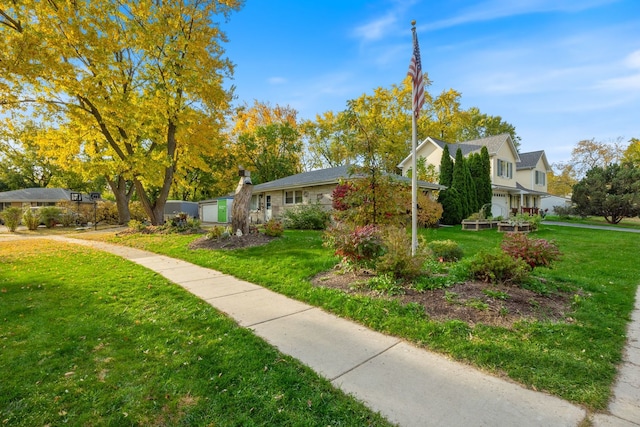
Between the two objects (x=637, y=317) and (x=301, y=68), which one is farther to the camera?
(x=301, y=68)

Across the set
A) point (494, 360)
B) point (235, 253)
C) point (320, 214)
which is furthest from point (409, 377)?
point (320, 214)

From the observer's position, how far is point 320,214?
1407cm

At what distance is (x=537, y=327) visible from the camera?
10.9ft

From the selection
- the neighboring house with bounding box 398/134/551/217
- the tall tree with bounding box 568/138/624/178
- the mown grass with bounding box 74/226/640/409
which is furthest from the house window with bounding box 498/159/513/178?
the tall tree with bounding box 568/138/624/178

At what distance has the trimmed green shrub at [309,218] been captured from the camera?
552 inches

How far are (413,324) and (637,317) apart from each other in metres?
3.02

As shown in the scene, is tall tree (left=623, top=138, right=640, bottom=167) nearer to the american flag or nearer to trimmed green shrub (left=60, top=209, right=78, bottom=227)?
the american flag

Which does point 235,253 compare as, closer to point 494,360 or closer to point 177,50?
point 494,360

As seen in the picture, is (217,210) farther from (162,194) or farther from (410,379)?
(410,379)

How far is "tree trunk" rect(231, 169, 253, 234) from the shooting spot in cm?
1013

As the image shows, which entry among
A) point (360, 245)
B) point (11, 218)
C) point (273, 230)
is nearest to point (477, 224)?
point (273, 230)

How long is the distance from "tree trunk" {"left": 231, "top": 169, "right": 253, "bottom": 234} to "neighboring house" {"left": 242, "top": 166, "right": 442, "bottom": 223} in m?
4.00

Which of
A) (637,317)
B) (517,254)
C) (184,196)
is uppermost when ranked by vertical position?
(184,196)

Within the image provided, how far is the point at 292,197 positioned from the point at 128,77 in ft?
32.6
